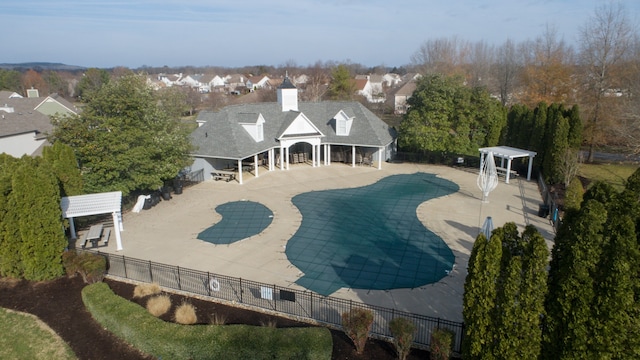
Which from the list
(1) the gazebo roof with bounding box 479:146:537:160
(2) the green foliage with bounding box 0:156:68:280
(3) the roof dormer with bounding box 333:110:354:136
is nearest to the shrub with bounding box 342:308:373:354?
(2) the green foliage with bounding box 0:156:68:280

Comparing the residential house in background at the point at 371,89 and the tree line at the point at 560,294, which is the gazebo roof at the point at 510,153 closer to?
the tree line at the point at 560,294

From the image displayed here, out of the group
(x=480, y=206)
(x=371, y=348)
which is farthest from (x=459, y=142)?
(x=371, y=348)

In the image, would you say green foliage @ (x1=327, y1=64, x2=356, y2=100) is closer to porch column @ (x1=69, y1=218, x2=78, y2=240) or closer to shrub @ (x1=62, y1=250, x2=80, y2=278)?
porch column @ (x1=69, y1=218, x2=78, y2=240)

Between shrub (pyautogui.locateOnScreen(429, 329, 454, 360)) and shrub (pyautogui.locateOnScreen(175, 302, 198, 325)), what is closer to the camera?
shrub (pyautogui.locateOnScreen(429, 329, 454, 360))

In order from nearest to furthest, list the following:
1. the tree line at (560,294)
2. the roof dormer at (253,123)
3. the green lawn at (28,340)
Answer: the tree line at (560,294) → the green lawn at (28,340) → the roof dormer at (253,123)

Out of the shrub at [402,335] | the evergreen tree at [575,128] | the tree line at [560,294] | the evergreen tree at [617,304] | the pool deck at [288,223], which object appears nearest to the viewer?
the evergreen tree at [617,304]

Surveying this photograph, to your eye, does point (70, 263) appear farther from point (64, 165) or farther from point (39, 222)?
point (64, 165)

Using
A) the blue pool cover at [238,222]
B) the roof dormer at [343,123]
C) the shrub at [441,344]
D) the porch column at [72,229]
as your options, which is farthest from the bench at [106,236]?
the roof dormer at [343,123]

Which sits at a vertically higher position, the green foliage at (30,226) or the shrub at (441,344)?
the green foliage at (30,226)
